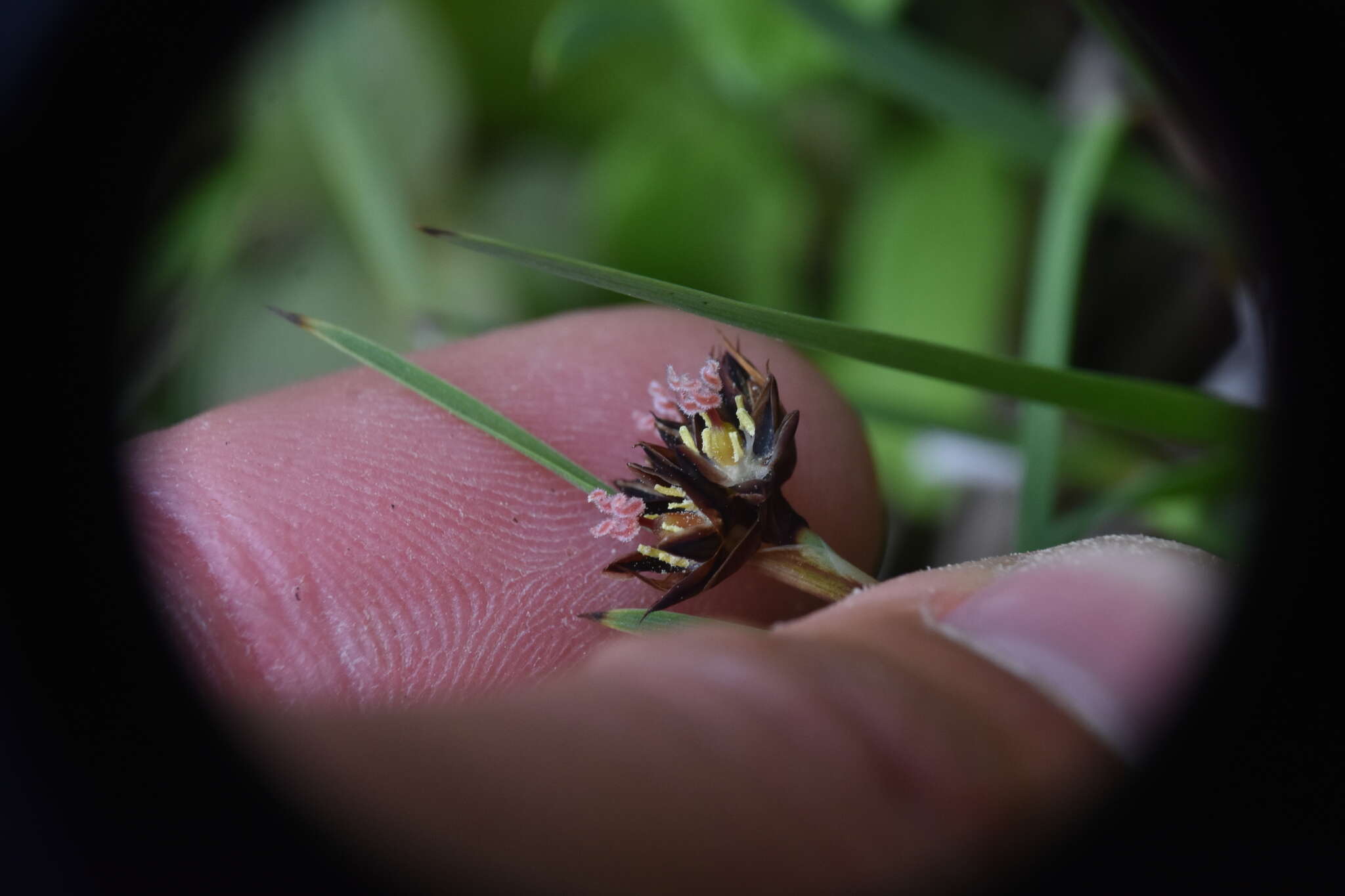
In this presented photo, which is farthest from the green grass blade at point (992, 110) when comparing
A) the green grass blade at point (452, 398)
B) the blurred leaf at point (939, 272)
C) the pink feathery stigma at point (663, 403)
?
the green grass blade at point (452, 398)

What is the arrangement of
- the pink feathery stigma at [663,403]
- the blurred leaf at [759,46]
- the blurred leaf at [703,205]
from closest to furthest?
1. the pink feathery stigma at [663,403]
2. the blurred leaf at [759,46]
3. the blurred leaf at [703,205]

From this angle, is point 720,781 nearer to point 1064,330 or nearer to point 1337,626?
point 1337,626

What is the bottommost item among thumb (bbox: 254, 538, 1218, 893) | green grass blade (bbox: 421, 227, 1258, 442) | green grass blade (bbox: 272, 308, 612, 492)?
thumb (bbox: 254, 538, 1218, 893)

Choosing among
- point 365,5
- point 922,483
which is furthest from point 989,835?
point 365,5

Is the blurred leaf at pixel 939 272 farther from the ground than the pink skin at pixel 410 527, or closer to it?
farther from the ground

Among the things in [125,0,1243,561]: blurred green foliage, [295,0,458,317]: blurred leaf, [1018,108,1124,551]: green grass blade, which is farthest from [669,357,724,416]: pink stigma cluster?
[295,0,458,317]: blurred leaf

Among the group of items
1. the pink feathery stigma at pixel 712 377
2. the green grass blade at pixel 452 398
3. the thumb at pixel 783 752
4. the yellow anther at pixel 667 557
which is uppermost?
the pink feathery stigma at pixel 712 377

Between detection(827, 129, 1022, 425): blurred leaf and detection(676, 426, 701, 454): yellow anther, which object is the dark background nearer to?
detection(676, 426, 701, 454): yellow anther

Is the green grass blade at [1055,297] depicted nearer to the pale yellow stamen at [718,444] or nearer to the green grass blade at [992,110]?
the green grass blade at [992,110]
